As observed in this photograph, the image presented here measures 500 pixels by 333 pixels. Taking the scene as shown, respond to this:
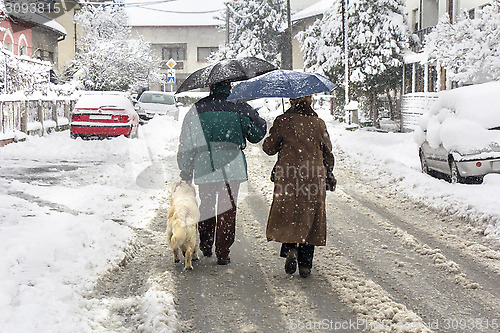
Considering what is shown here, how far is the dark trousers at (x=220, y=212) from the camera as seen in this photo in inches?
239

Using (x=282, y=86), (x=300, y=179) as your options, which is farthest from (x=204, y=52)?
(x=300, y=179)

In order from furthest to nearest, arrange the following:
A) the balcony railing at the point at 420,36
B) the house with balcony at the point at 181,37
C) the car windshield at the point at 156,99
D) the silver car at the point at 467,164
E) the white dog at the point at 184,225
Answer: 1. the house with balcony at the point at 181,37
2. the car windshield at the point at 156,99
3. the balcony railing at the point at 420,36
4. the silver car at the point at 467,164
5. the white dog at the point at 184,225

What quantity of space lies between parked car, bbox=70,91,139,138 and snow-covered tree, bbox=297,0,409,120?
12.9 meters

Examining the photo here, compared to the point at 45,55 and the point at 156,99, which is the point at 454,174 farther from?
the point at 45,55

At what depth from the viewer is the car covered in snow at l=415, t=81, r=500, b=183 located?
989cm

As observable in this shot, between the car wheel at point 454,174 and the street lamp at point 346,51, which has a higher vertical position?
the street lamp at point 346,51

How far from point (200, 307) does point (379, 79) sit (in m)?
24.4

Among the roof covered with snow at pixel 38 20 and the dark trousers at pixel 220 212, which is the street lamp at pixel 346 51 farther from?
the dark trousers at pixel 220 212

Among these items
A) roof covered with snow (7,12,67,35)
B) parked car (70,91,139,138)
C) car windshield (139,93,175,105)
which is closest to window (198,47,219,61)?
roof covered with snow (7,12,67,35)

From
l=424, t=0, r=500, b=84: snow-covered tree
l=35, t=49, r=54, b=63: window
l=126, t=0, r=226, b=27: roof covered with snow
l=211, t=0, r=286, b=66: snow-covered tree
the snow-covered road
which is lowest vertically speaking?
the snow-covered road

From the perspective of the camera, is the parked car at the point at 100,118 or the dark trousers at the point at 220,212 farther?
the parked car at the point at 100,118

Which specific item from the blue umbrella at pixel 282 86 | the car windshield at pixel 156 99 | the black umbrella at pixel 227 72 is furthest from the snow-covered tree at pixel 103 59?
the blue umbrella at pixel 282 86

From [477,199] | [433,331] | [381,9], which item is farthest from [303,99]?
[381,9]

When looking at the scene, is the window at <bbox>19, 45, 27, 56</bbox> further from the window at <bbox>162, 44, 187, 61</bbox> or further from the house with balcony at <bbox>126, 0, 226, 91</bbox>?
the window at <bbox>162, 44, 187, 61</bbox>
